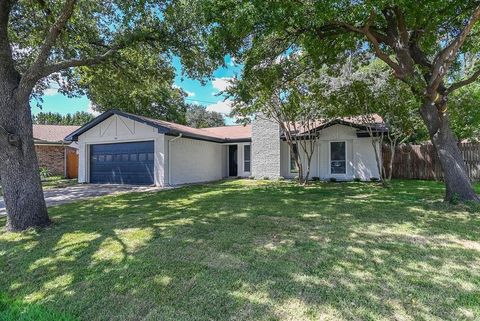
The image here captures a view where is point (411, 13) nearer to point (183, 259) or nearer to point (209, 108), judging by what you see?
point (183, 259)

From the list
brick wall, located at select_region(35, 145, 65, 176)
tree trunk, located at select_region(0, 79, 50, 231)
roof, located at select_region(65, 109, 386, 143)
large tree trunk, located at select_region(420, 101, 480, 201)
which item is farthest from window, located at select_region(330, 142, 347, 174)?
brick wall, located at select_region(35, 145, 65, 176)

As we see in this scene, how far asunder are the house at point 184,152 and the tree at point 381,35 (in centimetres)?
542

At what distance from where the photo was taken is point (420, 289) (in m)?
3.18

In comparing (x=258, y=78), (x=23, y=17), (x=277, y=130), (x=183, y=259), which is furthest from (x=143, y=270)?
(x=277, y=130)

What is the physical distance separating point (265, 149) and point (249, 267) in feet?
44.0

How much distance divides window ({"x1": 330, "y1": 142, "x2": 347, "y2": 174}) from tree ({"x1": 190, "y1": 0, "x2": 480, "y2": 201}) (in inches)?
266

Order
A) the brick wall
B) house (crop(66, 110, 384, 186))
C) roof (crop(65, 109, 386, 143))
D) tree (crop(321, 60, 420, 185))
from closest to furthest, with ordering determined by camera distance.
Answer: tree (crop(321, 60, 420, 185)), roof (crop(65, 109, 386, 143)), house (crop(66, 110, 384, 186)), the brick wall

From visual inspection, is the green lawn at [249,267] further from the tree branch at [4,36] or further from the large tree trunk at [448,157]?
the tree branch at [4,36]

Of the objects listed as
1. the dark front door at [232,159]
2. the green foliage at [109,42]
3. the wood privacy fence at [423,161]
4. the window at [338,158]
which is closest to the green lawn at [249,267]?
the green foliage at [109,42]

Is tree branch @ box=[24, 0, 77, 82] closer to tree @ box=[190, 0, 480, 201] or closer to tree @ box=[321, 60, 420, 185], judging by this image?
tree @ box=[190, 0, 480, 201]

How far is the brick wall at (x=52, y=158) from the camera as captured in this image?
21.1 m

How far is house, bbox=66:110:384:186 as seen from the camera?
46.2 feet

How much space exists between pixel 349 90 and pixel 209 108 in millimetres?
33891

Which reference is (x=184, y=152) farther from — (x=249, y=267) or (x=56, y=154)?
(x=56, y=154)
